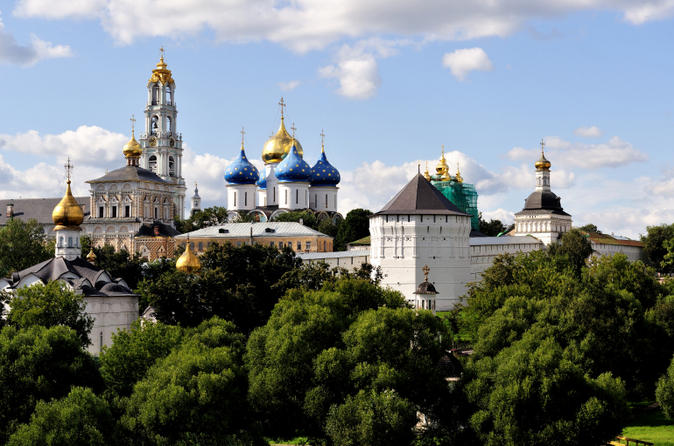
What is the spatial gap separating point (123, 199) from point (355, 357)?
51.1 m

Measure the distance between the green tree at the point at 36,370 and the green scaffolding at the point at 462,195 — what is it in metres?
47.0

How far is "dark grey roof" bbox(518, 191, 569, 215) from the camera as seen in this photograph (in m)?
73.6

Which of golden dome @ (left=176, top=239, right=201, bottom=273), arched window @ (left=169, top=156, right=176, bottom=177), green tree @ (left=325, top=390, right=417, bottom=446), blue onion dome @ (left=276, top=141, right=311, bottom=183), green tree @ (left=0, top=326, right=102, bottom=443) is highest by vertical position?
arched window @ (left=169, top=156, right=176, bottom=177)

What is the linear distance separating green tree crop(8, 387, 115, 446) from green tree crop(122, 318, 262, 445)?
2.39 ft

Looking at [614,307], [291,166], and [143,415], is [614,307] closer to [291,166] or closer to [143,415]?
[143,415]

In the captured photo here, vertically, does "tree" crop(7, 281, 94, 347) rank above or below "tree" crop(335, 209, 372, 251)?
below

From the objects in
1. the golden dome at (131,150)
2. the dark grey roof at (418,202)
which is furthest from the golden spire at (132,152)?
the dark grey roof at (418,202)

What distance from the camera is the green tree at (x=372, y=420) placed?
23.8 metres

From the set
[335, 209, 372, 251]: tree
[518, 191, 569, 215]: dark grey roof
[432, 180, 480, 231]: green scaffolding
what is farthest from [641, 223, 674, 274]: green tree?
[335, 209, 372, 251]: tree

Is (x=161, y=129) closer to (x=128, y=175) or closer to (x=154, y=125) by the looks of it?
(x=154, y=125)

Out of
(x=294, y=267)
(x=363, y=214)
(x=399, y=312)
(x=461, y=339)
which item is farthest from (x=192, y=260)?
(x=363, y=214)

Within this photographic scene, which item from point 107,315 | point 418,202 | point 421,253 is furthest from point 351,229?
point 107,315

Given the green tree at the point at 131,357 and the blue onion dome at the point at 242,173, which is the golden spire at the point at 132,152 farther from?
the green tree at the point at 131,357

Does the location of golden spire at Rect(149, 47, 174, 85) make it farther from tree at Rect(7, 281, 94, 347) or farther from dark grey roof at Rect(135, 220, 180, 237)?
tree at Rect(7, 281, 94, 347)
